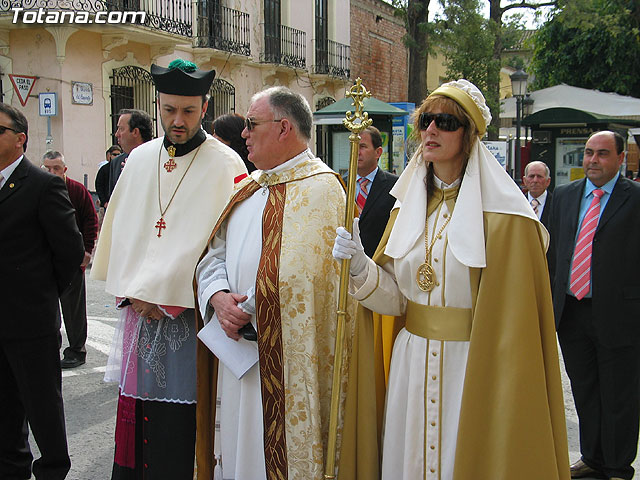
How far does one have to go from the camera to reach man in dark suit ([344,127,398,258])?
5.07 m

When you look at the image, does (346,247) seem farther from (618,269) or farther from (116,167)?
(116,167)

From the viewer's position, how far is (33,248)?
3645 mm

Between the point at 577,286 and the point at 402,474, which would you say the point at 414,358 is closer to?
the point at 402,474

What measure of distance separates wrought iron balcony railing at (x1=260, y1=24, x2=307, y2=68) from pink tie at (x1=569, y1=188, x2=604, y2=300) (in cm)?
1743

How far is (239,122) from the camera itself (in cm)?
528

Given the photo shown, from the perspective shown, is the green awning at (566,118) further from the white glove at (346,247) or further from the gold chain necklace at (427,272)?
the white glove at (346,247)

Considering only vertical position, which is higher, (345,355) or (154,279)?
(154,279)

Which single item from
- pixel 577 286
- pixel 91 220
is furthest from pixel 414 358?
pixel 91 220

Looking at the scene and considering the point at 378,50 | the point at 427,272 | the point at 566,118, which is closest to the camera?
the point at 427,272

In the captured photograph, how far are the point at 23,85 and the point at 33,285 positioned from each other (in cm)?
1068

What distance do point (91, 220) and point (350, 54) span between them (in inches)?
789

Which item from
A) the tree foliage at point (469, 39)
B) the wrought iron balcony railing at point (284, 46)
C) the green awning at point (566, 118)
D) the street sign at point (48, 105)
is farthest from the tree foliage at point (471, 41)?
the street sign at point (48, 105)

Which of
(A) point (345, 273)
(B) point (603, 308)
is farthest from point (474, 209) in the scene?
(B) point (603, 308)
